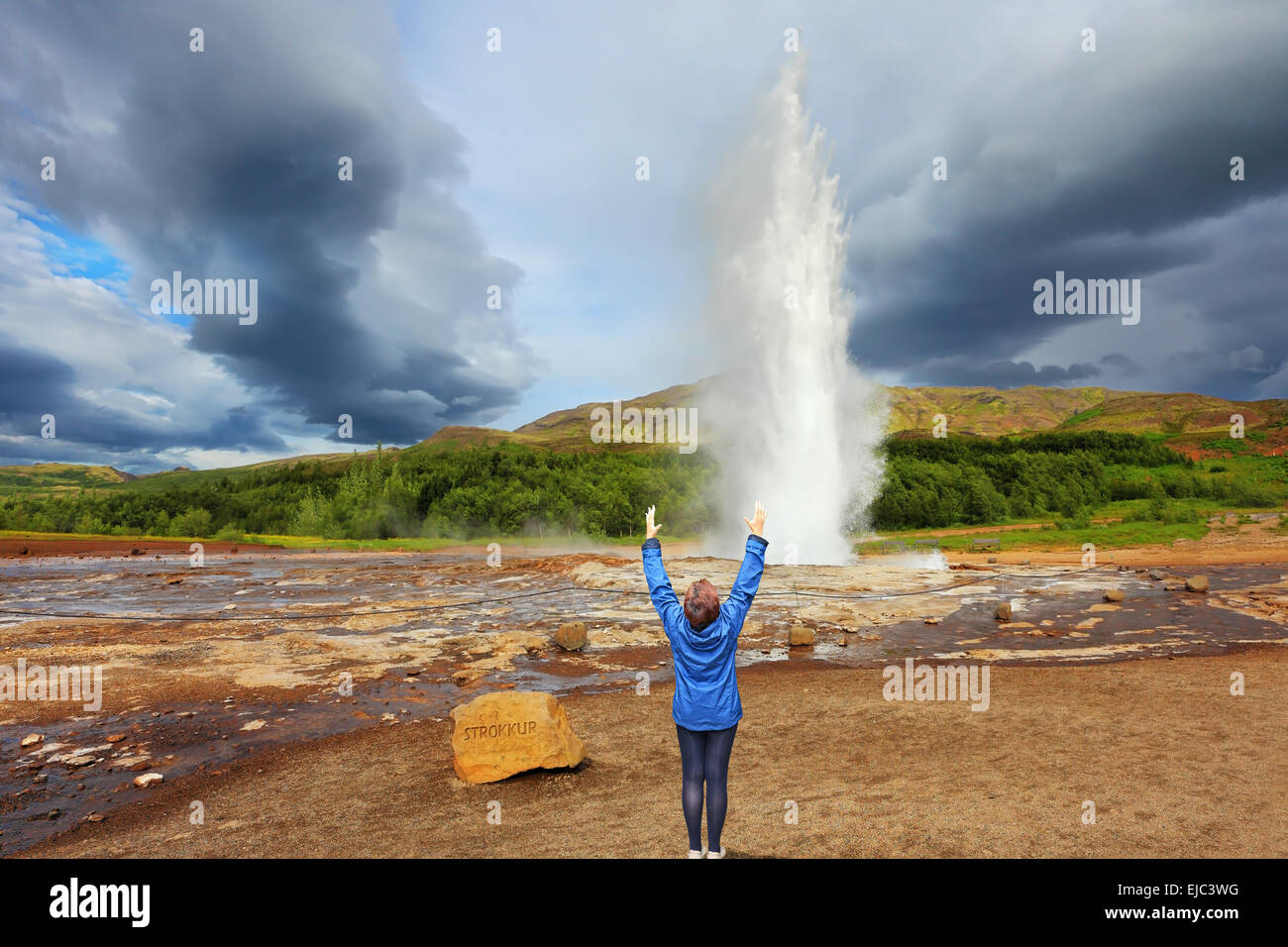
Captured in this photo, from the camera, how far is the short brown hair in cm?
430

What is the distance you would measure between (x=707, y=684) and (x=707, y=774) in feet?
2.37

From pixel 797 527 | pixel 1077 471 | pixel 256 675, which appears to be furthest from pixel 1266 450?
pixel 256 675

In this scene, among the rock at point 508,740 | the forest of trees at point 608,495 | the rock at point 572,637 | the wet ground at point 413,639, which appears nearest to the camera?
the rock at point 508,740

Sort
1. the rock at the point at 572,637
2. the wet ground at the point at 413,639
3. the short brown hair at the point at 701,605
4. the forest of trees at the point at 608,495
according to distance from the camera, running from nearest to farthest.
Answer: the short brown hair at the point at 701,605 → the wet ground at the point at 413,639 → the rock at the point at 572,637 → the forest of trees at the point at 608,495

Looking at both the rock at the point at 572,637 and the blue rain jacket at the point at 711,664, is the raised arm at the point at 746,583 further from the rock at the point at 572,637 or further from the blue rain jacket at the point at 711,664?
the rock at the point at 572,637

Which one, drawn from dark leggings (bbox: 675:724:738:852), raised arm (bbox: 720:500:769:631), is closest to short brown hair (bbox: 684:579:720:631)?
raised arm (bbox: 720:500:769:631)

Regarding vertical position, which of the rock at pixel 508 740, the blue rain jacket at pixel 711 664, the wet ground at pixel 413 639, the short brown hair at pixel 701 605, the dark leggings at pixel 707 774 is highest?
the short brown hair at pixel 701 605

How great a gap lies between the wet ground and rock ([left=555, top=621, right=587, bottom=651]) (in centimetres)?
36

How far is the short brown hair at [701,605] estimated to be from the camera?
4305 mm

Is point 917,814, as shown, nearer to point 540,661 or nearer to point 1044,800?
point 1044,800

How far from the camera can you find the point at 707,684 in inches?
175

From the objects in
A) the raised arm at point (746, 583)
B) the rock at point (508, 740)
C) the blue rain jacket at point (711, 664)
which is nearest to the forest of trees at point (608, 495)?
the rock at point (508, 740)
